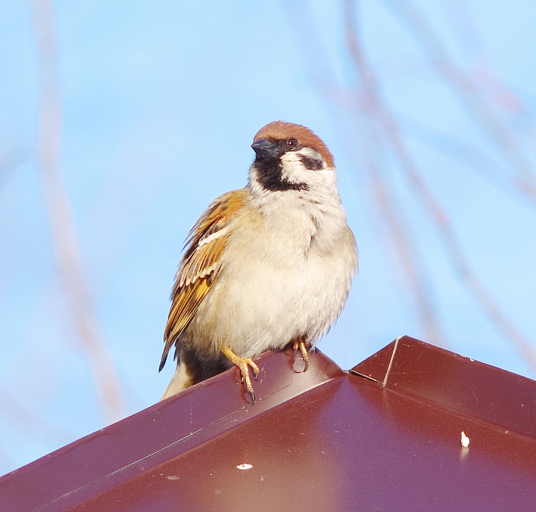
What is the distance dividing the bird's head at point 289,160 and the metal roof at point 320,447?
1286mm

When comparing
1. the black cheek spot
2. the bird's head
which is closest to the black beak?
the bird's head

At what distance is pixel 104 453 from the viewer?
2.78 metres

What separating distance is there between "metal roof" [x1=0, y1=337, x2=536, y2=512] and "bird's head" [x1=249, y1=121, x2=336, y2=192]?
4.22 feet

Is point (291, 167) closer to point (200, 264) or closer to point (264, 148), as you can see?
point (264, 148)

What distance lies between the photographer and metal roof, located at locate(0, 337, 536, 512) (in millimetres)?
2643

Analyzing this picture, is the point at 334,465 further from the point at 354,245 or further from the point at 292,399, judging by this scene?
the point at 354,245

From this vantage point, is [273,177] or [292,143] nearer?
[273,177]

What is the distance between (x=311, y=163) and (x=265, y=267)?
2.25 feet

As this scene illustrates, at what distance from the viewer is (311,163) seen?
4.71m

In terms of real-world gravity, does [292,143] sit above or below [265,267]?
above

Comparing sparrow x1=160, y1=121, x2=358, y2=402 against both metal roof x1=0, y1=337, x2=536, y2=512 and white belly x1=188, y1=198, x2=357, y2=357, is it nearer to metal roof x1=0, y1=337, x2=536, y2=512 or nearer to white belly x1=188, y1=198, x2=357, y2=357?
white belly x1=188, y1=198, x2=357, y2=357

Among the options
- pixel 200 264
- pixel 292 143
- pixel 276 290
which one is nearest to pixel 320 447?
pixel 276 290

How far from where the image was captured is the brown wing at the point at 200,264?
446 cm

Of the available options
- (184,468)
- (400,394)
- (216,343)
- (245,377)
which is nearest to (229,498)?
(184,468)
